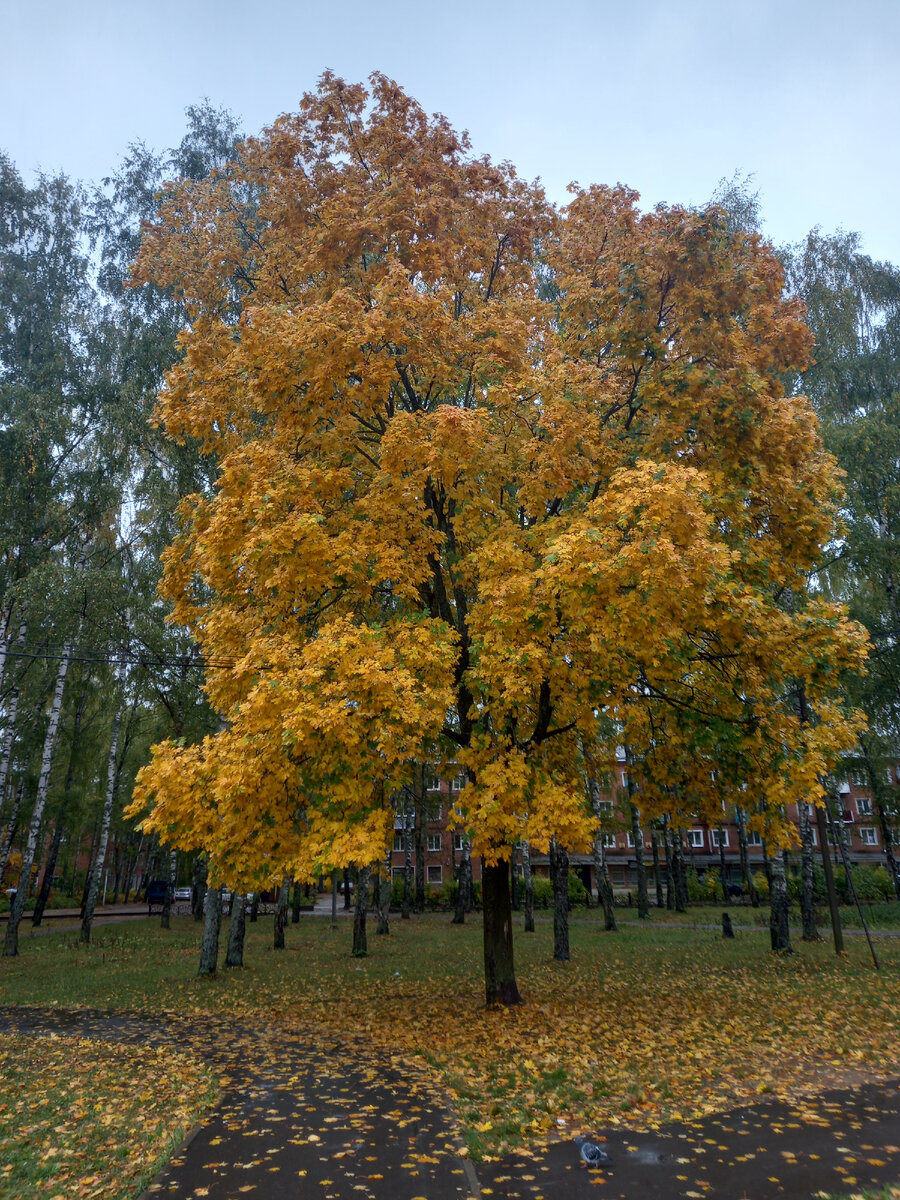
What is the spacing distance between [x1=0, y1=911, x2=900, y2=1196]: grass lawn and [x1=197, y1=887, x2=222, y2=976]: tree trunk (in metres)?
0.35

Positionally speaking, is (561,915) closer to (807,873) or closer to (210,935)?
(807,873)

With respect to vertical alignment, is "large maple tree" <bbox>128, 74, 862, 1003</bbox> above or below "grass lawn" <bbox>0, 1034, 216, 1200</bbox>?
above

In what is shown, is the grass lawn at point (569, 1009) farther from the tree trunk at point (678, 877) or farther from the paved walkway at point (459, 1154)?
the tree trunk at point (678, 877)

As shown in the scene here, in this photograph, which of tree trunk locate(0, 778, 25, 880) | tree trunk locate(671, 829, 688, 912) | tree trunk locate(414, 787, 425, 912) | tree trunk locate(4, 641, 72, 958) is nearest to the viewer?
tree trunk locate(4, 641, 72, 958)

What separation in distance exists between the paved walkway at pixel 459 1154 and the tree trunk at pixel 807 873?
13308mm

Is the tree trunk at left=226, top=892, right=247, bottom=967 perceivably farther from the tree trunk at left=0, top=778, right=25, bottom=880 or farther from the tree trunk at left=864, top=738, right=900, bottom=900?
the tree trunk at left=864, top=738, right=900, bottom=900

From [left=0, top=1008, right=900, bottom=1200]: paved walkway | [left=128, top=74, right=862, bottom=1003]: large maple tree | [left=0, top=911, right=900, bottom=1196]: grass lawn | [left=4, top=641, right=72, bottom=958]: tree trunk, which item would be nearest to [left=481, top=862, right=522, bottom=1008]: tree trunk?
[left=128, top=74, right=862, bottom=1003]: large maple tree

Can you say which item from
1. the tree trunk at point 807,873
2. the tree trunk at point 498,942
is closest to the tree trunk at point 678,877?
the tree trunk at point 807,873

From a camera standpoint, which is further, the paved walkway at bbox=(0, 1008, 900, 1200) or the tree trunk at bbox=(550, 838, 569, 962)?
the tree trunk at bbox=(550, 838, 569, 962)

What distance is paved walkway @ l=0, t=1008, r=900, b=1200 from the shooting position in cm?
488

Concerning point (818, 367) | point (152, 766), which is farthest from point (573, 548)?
point (818, 367)

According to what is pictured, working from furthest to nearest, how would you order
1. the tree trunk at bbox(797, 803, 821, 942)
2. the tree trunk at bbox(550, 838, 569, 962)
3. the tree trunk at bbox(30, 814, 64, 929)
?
the tree trunk at bbox(30, 814, 64, 929) → the tree trunk at bbox(797, 803, 821, 942) → the tree trunk at bbox(550, 838, 569, 962)

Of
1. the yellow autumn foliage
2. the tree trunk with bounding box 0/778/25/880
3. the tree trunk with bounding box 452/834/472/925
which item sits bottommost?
the tree trunk with bounding box 452/834/472/925

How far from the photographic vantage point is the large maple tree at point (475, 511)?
824 cm
